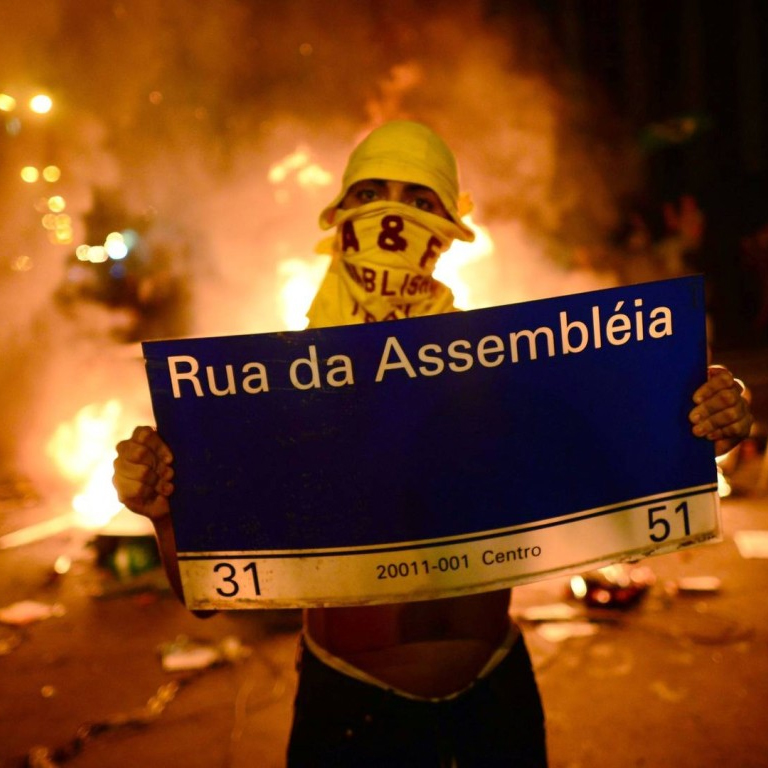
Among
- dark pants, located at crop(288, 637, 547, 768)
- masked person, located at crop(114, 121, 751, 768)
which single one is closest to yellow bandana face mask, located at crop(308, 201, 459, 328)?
masked person, located at crop(114, 121, 751, 768)

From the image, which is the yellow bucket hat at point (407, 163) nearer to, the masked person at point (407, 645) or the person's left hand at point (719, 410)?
the masked person at point (407, 645)

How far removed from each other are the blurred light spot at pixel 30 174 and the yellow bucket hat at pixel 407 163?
31.3 ft

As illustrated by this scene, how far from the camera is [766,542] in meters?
4.89

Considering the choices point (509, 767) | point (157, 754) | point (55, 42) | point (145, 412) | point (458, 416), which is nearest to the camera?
point (458, 416)

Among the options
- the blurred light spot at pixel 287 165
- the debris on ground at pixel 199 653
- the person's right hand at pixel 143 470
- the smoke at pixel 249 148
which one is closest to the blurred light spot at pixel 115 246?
the smoke at pixel 249 148

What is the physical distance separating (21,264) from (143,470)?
33.2 ft

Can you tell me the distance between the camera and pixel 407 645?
1.65 m

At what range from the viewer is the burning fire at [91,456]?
625 centimetres

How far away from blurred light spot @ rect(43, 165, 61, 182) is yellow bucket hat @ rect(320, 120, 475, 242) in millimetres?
9528

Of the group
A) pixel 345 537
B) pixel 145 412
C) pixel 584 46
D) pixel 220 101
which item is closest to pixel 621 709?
pixel 345 537

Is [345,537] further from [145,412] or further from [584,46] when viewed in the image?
[584,46]

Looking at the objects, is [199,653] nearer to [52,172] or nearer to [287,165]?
[287,165]

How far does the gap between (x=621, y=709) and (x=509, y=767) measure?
2.01 metres

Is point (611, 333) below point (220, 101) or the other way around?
below
